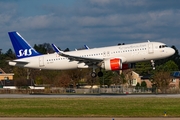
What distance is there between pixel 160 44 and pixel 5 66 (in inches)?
4346

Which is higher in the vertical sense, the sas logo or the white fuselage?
the sas logo

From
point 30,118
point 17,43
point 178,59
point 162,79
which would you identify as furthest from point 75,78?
point 178,59

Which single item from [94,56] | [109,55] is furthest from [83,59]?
[109,55]

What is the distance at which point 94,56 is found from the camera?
58.9 m

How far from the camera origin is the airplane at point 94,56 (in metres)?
56.2

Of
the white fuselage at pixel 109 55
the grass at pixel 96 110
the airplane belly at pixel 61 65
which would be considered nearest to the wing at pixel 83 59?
the white fuselage at pixel 109 55

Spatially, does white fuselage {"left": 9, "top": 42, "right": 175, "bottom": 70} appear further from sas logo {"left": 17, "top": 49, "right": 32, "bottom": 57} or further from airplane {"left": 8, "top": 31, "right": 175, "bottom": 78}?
sas logo {"left": 17, "top": 49, "right": 32, "bottom": 57}

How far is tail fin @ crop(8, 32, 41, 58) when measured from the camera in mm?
62600

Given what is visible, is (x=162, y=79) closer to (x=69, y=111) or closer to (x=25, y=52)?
(x=25, y=52)

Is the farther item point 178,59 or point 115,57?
point 178,59

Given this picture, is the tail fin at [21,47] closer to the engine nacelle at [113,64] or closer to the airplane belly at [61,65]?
the airplane belly at [61,65]

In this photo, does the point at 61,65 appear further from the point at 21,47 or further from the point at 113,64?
the point at 113,64

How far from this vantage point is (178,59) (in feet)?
645

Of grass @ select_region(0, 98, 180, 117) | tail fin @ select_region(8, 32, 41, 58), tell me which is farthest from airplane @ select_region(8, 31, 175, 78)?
grass @ select_region(0, 98, 180, 117)
